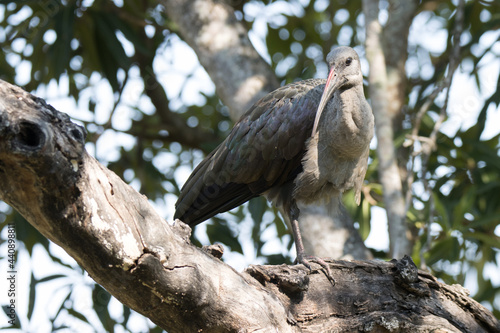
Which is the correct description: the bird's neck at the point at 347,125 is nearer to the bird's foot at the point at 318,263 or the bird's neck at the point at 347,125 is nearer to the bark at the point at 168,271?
the bird's foot at the point at 318,263

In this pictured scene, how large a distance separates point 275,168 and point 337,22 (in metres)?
4.27

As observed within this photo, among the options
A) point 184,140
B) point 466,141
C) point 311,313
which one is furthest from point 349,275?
point 184,140

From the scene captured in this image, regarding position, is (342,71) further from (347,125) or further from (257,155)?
(257,155)

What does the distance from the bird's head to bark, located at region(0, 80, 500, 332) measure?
1.40 metres

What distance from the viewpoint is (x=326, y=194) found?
4.78 m

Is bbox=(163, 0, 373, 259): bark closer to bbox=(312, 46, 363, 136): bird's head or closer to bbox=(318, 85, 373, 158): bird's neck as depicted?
bbox=(318, 85, 373, 158): bird's neck

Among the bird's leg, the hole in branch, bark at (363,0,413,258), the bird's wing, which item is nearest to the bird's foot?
the bird's leg

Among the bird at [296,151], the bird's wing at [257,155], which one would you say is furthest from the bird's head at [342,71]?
the bird's wing at [257,155]

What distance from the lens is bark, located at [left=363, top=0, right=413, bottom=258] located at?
16.2ft

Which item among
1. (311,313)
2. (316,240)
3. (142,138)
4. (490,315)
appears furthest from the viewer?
→ (142,138)

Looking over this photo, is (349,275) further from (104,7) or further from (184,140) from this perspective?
(104,7)

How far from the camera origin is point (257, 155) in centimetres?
465


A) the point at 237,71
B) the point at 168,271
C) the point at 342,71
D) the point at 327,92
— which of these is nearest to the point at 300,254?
the point at 327,92

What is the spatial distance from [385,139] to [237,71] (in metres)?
1.60
